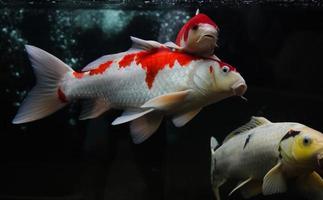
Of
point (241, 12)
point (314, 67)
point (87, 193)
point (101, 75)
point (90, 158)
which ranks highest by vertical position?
point (241, 12)

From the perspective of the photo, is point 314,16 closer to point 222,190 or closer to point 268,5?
point 268,5

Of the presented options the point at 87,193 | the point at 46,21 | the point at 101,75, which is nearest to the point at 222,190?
the point at 87,193

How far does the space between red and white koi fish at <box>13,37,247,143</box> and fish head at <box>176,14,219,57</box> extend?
4 cm

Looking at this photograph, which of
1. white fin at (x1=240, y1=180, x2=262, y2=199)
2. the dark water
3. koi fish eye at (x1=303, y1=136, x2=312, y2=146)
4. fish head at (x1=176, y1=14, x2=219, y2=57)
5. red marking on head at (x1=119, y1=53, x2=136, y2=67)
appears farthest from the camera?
the dark water

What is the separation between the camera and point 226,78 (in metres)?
1.75

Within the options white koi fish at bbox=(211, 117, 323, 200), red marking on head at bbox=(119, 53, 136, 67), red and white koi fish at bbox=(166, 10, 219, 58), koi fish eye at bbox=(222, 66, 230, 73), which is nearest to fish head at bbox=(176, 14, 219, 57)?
red and white koi fish at bbox=(166, 10, 219, 58)

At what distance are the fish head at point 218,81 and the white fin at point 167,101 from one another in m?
0.08

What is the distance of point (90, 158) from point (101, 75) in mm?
891

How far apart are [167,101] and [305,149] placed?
648mm

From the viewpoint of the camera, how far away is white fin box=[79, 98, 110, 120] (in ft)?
6.48

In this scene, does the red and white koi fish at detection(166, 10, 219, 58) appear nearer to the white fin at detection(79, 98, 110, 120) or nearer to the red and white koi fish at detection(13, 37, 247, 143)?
the red and white koi fish at detection(13, 37, 247, 143)

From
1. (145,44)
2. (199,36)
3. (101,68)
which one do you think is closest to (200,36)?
(199,36)

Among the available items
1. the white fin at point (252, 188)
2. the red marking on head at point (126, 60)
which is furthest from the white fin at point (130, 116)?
the white fin at point (252, 188)

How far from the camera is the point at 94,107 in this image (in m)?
2.02
